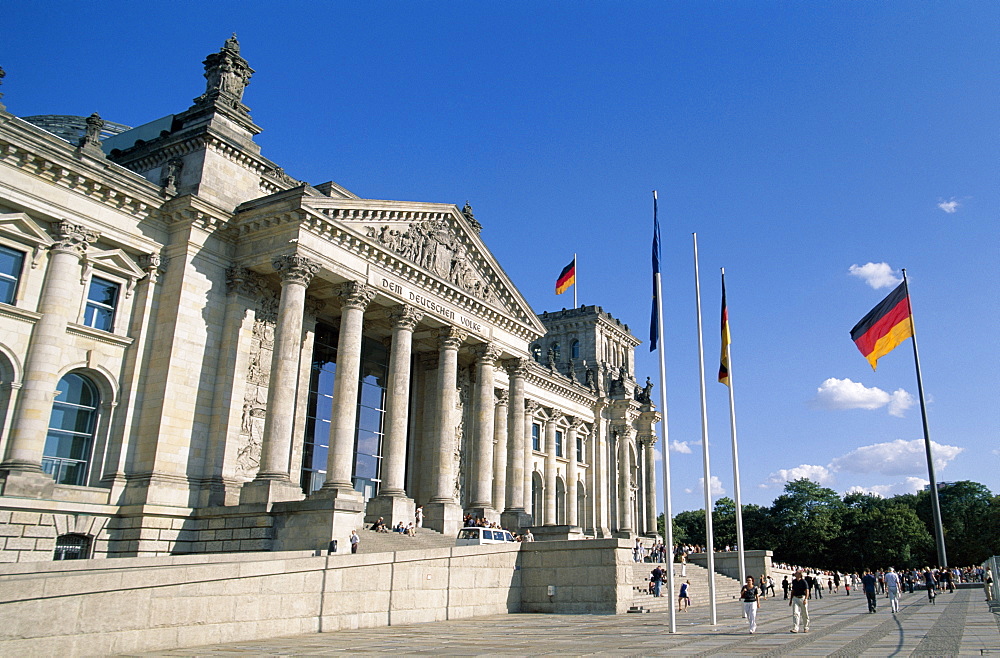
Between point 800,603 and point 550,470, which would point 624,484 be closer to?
point 550,470

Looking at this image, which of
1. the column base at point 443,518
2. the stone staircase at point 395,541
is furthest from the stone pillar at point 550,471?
the stone staircase at point 395,541

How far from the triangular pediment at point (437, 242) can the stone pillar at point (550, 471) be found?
15.6 meters

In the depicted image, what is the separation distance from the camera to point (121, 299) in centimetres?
3222

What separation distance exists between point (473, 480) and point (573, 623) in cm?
1946

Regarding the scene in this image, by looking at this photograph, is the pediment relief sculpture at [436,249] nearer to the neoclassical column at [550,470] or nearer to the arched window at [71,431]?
the arched window at [71,431]

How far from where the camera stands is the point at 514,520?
154ft

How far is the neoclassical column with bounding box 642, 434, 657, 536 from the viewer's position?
75.7 metres

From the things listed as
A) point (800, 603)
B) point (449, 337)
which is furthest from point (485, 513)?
point (800, 603)

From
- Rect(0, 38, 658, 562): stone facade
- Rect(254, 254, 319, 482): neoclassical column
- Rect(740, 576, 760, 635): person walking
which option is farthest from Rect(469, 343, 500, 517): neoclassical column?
Rect(740, 576, 760, 635): person walking

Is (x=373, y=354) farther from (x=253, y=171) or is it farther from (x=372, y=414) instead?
(x=253, y=171)

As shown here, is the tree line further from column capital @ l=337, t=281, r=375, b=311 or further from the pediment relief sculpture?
column capital @ l=337, t=281, r=375, b=311

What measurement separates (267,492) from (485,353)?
18.1m

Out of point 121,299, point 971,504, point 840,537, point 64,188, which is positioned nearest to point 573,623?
point 121,299

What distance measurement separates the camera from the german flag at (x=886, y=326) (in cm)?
3356
